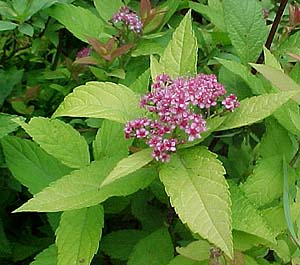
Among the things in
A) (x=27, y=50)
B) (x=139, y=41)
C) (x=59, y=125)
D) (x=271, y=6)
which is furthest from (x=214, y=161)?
(x=27, y=50)

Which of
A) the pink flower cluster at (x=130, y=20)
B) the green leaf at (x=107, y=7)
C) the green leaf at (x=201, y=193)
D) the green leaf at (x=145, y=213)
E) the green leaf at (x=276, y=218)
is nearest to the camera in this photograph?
the green leaf at (x=201, y=193)

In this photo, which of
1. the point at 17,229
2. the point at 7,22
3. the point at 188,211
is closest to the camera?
the point at 188,211

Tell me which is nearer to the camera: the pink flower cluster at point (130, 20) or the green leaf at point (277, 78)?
the green leaf at point (277, 78)

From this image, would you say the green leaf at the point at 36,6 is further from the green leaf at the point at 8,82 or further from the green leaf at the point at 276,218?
the green leaf at the point at 276,218

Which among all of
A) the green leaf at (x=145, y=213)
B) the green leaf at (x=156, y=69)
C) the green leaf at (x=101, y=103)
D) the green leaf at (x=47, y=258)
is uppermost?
the green leaf at (x=156, y=69)

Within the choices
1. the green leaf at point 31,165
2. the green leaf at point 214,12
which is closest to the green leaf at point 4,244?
the green leaf at point 31,165

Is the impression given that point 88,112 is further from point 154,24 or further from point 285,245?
point 154,24

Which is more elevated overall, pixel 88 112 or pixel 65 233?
pixel 88 112

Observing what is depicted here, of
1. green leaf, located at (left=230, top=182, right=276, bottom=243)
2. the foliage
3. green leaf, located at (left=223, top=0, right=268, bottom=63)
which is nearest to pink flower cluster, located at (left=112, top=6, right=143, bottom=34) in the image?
the foliage
